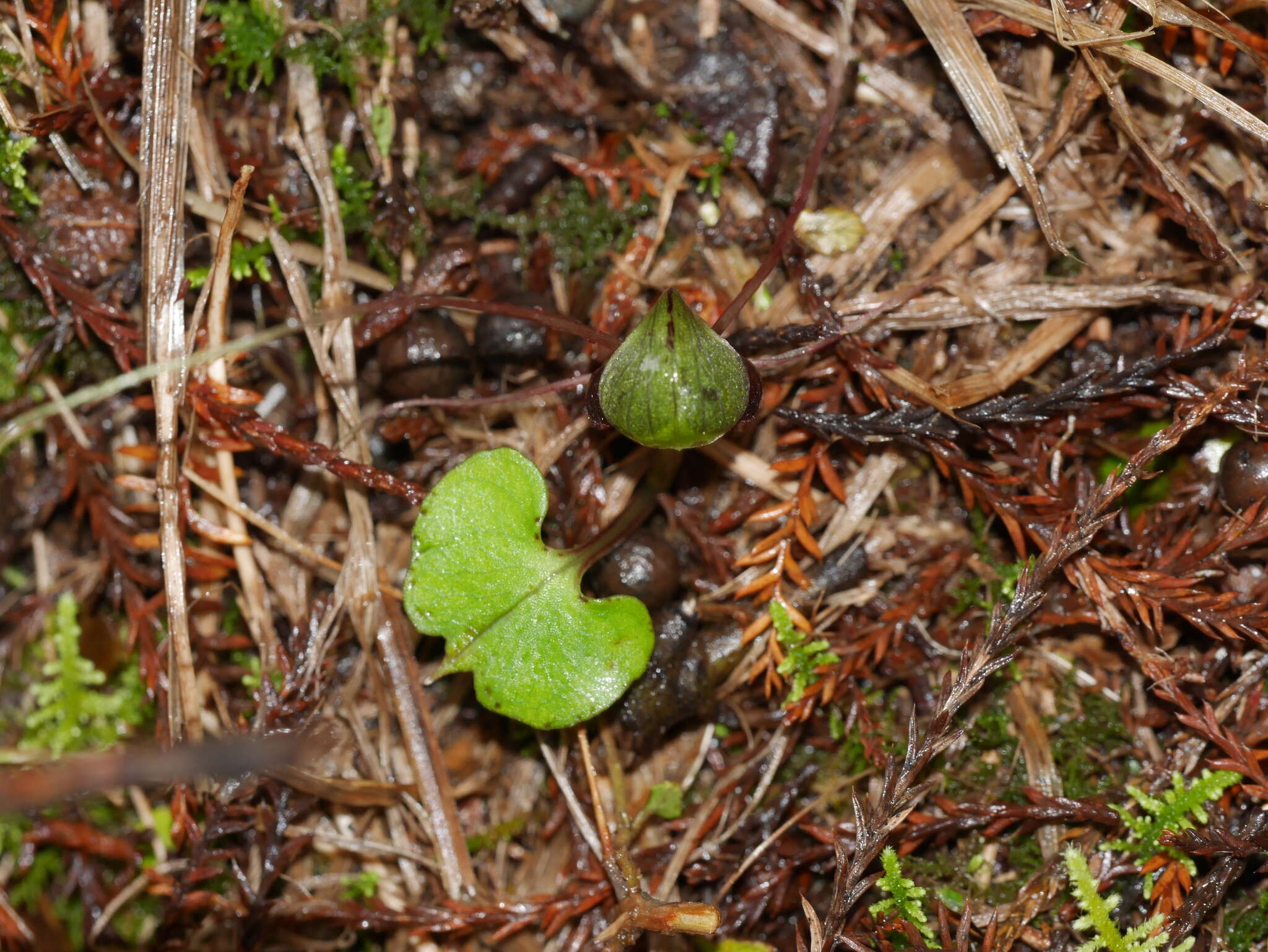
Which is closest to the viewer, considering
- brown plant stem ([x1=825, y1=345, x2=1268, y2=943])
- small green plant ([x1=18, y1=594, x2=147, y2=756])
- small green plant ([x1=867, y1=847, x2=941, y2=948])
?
brown plant stem ([x1=825, y1=345, x2=1268, y2=943])

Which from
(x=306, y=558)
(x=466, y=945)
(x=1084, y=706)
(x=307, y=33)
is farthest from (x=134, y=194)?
(x=1084, y=706)

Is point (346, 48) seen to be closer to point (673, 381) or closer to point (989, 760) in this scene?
point (673, 381)

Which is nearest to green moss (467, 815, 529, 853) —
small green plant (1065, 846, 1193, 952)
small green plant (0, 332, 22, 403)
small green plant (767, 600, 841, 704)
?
small green plant (767, 600, 841, 704)

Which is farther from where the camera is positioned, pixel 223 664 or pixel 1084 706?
pixel 223 664

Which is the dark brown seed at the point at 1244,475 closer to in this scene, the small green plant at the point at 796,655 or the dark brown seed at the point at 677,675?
the small green plant at the point at 796,655

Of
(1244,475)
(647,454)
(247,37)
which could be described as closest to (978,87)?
(1244,475)

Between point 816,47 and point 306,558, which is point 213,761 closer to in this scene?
point 306,558

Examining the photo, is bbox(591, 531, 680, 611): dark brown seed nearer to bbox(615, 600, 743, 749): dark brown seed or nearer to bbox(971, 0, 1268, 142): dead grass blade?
bbox(615, 600, 743, 749): dark brown seed
